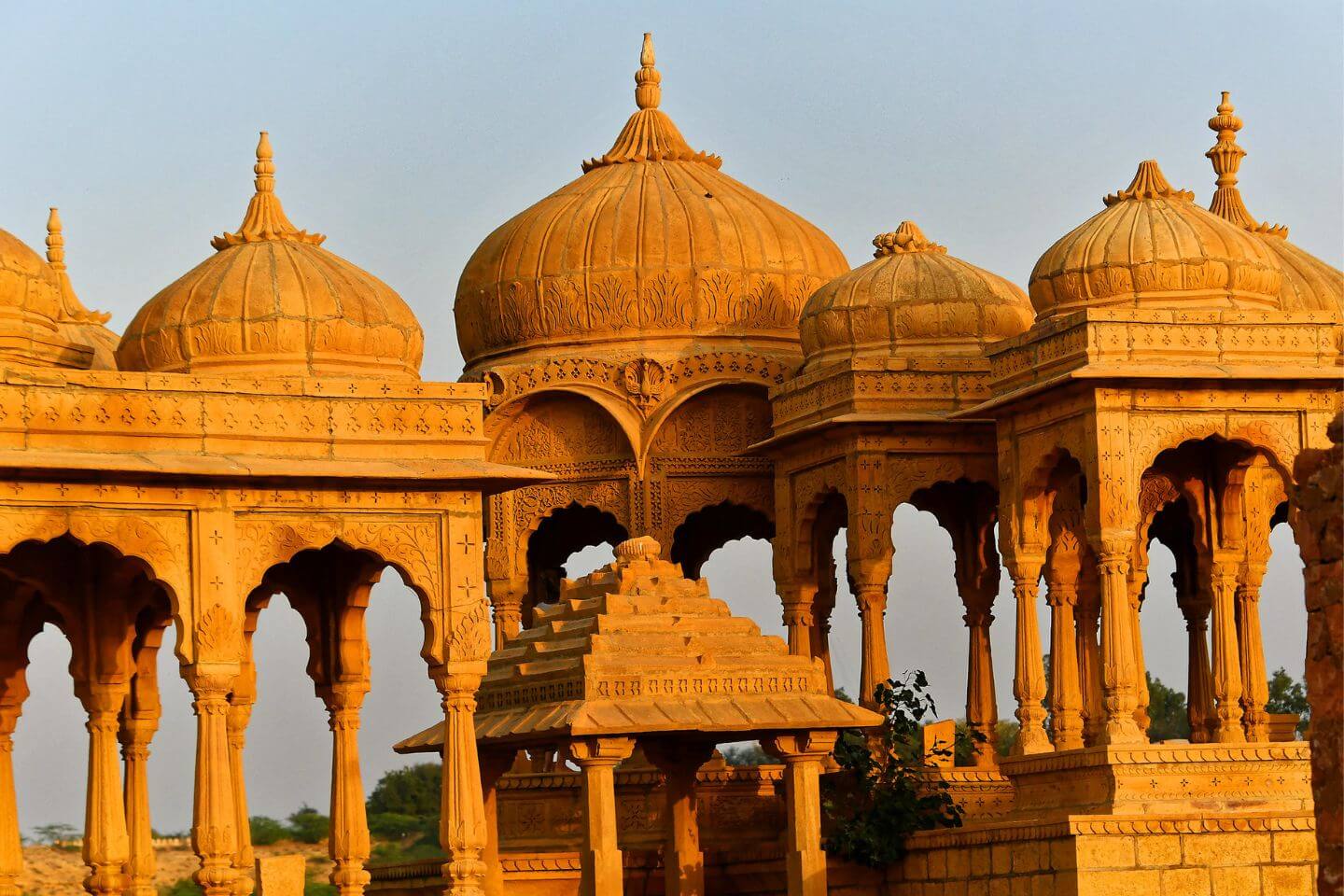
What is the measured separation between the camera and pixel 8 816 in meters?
24.4

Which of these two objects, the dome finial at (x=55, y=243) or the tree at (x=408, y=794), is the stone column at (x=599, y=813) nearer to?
the dome finial at (x=55, y=243)

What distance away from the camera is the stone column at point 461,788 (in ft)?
74.5

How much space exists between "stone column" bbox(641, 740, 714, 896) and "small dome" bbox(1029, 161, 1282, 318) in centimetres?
537

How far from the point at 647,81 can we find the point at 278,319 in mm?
9071

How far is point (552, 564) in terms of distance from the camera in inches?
1297

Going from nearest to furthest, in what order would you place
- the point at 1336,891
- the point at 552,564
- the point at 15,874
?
1. the point at 1336,891
2. the point at 15,874
3. the point at 552,564

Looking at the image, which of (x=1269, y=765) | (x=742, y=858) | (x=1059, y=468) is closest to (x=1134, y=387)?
(x=1059, y=468)

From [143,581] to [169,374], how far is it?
2.40 meters

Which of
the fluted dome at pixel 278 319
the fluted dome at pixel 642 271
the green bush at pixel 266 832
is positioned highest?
the fluted dome at pixel 642 271

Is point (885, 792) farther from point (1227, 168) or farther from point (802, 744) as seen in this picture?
point (1227, 168)

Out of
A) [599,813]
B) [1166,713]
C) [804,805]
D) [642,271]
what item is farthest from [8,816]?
[1166,713]

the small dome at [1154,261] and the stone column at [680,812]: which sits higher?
the small dome at [1154,261]

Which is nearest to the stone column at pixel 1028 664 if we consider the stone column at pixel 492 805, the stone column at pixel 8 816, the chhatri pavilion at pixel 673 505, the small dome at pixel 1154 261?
the chhatri pavilion at pixel 673 505

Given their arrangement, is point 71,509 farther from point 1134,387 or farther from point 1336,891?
point 1336,891
